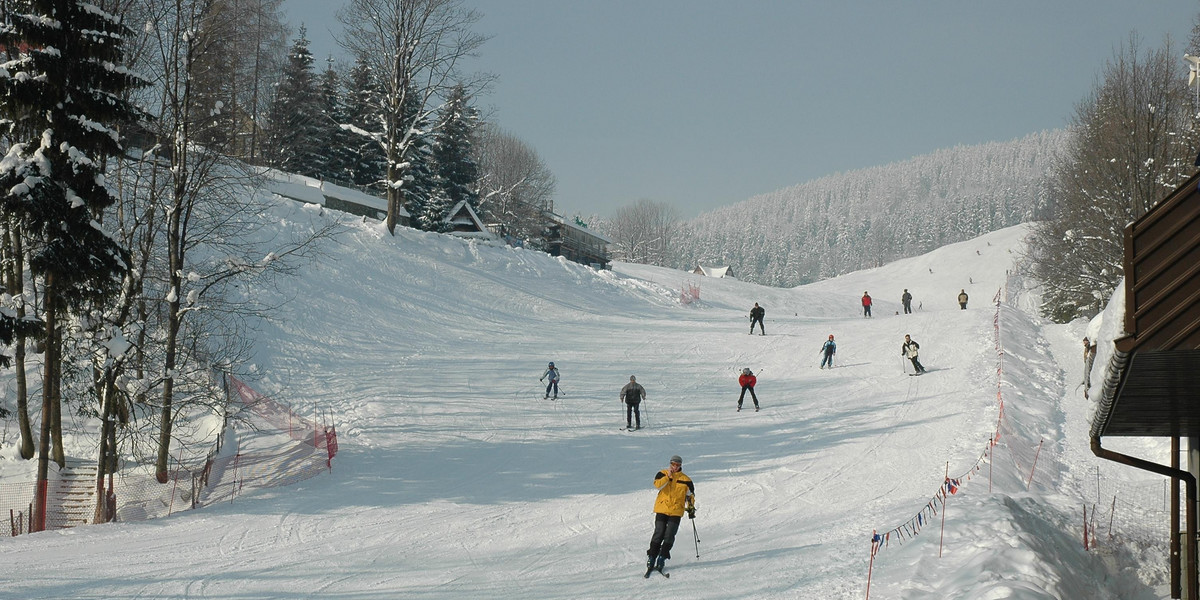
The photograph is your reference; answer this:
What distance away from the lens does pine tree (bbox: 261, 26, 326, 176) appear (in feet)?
181

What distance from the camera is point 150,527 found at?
43.5 ft

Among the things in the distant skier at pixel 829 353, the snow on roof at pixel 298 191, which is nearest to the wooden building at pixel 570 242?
the snow on roof at pixel 298 191

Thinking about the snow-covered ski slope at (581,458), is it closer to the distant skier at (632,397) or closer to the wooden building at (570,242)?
the distant skier at (632,397)

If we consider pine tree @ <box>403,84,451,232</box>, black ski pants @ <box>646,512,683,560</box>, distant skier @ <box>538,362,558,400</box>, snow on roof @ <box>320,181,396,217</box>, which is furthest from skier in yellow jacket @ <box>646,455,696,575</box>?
pine tree @ <box>403,84,451,232</box>

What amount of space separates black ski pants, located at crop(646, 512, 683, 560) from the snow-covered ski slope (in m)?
0.33

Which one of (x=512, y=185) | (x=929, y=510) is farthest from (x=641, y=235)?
(x=929, y=510)

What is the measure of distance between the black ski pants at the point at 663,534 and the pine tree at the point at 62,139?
1082 cm

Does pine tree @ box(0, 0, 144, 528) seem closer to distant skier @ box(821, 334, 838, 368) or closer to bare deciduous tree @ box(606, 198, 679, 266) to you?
distant skier @ box(821, 334, 838, 368)

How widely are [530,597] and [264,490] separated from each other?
27.5 feet

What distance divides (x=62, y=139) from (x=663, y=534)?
12.4 m

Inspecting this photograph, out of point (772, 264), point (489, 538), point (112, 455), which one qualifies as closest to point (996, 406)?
point (489, 538)

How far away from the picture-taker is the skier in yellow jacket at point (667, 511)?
10.3m

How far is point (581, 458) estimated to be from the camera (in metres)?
18.0

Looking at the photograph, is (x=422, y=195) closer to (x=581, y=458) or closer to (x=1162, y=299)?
(x=581, y=458)
